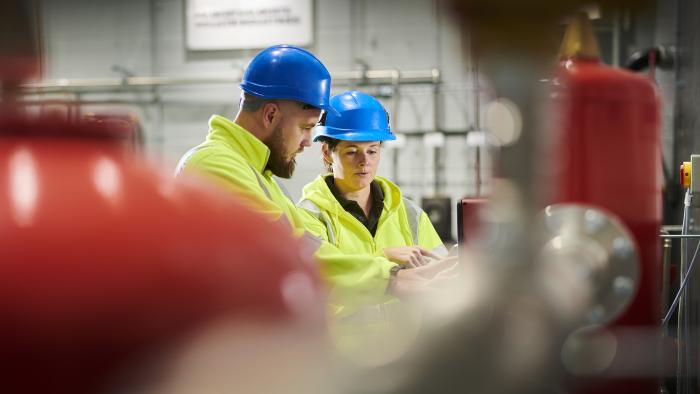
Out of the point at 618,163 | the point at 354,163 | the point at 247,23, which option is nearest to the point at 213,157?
the point at 354,163

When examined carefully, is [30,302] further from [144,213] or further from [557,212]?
[557,212]

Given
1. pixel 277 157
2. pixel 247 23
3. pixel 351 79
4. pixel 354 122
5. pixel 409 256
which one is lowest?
pixel 409 256

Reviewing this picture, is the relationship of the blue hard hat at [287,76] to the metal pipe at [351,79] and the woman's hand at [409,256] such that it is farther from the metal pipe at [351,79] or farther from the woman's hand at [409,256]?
the metal pipe at [351,79]

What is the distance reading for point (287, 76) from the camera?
5.47ft

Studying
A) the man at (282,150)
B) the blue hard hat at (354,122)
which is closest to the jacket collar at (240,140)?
the man at (282,150)

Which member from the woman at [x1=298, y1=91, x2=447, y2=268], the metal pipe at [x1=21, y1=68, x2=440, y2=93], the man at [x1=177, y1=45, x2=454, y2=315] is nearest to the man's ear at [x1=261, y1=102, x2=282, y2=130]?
the man at [x1=177, y1=45, x2=454, y2=315]

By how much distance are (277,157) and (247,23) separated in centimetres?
441

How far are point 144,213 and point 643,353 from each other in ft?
1.41

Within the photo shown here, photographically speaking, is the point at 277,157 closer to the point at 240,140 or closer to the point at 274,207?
the point at 240,140

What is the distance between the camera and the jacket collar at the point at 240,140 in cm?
168

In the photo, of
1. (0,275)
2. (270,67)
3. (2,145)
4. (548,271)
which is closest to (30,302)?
(0,275)

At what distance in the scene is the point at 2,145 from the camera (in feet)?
1.59

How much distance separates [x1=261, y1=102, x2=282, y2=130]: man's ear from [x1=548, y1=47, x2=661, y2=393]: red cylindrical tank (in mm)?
819

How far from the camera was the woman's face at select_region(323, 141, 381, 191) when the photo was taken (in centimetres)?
221
